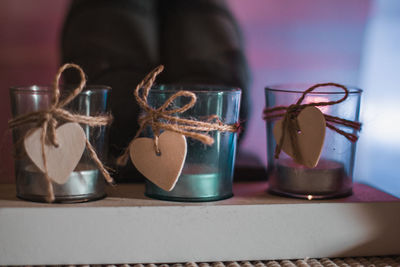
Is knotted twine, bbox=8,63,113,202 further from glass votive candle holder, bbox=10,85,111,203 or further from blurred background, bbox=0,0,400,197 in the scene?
blurred background, bbox=0,0,400,197

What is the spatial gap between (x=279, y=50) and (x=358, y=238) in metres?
0.60

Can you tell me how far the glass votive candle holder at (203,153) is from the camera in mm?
519

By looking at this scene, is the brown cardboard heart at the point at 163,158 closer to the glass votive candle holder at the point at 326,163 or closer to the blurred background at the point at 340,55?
the glass votive candle holder at the point at 326,163

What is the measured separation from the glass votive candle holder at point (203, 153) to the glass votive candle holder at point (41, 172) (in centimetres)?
6

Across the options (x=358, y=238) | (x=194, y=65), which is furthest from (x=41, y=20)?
(x=358, y=238)

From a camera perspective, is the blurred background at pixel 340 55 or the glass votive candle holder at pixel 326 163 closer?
the glass votive candle holder at pixel 326 163

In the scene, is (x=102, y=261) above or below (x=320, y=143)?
below

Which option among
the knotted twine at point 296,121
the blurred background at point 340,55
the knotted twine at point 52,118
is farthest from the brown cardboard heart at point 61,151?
the blurred background at point 340,55

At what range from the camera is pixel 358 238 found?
53 cm

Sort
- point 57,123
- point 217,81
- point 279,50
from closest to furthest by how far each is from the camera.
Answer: point 57,123, point 217,81, point 279,50

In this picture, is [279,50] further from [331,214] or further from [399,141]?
[331,214]

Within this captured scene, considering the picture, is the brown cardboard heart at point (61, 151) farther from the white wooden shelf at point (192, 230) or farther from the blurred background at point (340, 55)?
the blurred background at point (340, 55)

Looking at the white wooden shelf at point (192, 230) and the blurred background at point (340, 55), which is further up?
the blurred background at point (340, 55)

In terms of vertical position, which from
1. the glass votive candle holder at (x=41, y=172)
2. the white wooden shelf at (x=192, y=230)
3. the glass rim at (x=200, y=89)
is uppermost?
the glass rim at (x=200, y=89)
